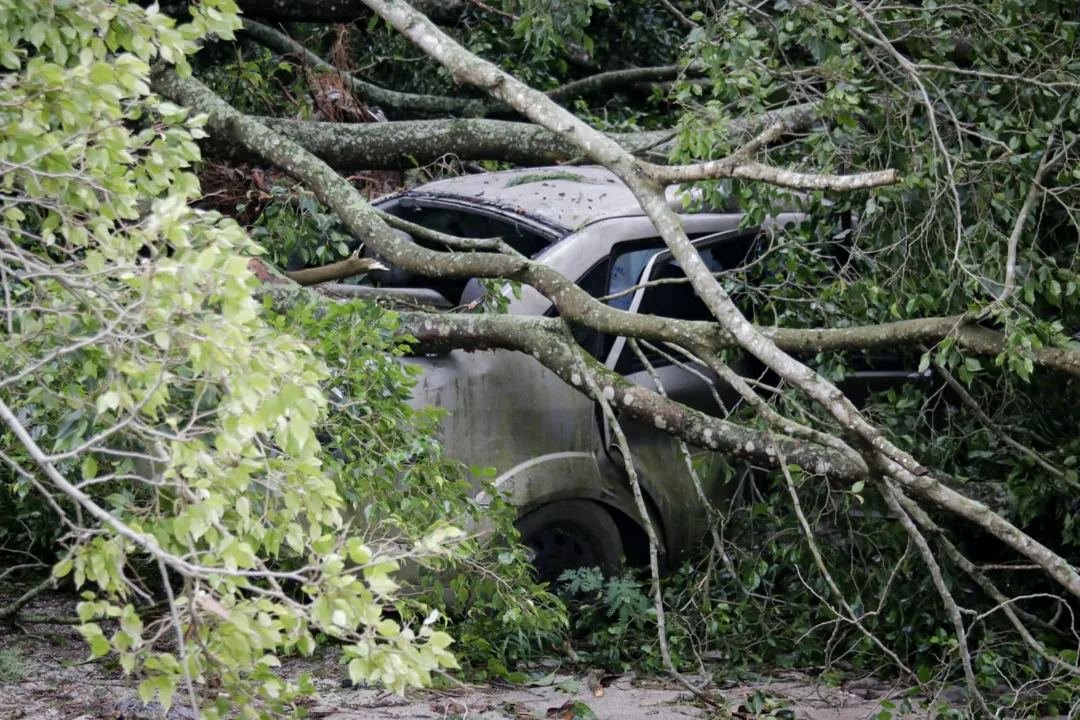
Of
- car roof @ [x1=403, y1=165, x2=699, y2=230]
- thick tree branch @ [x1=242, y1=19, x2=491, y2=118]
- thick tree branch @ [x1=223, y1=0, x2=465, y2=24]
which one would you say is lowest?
car roof @ [x1=403, y1=165, x2=699, y2=230]

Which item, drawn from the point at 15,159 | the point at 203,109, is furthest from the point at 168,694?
the point at 203,109

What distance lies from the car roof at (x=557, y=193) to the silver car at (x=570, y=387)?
0.01 m

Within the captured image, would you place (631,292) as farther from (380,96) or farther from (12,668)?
(380,96)

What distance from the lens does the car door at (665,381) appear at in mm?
5586

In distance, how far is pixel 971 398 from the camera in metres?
5.32

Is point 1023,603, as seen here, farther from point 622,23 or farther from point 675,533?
point 622,23

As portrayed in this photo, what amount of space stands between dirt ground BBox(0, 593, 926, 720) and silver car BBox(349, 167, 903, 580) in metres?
0.75

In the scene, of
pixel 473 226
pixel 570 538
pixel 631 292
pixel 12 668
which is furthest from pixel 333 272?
pixel 12 668

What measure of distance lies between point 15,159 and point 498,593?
7.98ft

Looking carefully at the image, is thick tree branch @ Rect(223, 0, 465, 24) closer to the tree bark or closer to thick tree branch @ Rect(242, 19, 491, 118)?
thick tree branch @ Rect(242, 19, 491, 118)

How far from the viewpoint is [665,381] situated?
5797mm

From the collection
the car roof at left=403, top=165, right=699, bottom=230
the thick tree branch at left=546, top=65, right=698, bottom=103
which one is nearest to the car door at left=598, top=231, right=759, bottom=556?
the car roof at left=403, top=165, right=699, bottom=230

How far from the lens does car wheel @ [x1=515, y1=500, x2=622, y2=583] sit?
535 centimetres

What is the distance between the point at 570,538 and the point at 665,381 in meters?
0.90
